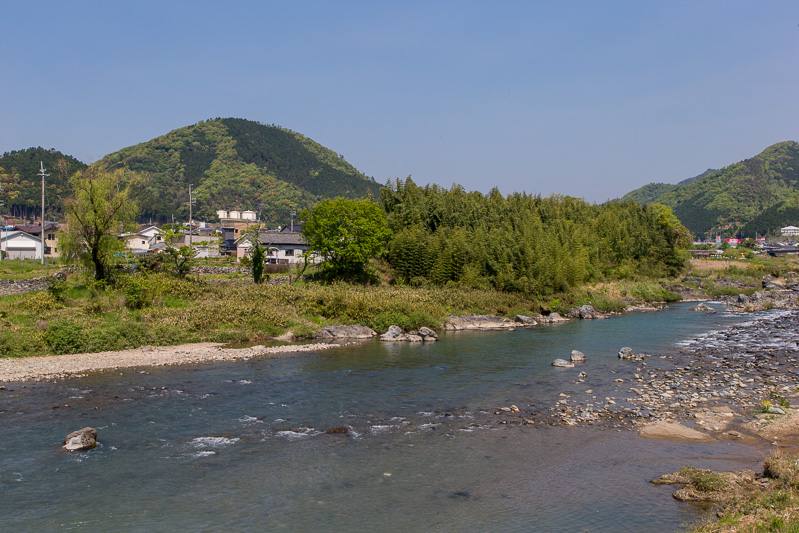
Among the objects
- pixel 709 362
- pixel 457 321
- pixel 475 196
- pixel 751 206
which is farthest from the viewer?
pixel 751 206

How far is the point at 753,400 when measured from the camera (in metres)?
17.5

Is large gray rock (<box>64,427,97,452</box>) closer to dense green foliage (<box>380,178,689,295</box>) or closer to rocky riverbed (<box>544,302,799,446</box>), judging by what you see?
rocky riverbed (<box>544,302,799,446</box>)

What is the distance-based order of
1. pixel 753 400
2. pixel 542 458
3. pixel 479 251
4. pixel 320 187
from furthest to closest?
pixel 320 187 → pixel 479 251 → pixel 753 400 → pixel 542 458

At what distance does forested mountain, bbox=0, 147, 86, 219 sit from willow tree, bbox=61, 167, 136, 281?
75.9 m

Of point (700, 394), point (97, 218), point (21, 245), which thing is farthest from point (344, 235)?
point (21, 245)

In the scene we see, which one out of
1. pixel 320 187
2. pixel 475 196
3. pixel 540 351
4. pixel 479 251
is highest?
pixel 320 187

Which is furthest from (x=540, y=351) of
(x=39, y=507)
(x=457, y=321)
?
(x=39, y=507)

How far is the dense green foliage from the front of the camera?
143 ft

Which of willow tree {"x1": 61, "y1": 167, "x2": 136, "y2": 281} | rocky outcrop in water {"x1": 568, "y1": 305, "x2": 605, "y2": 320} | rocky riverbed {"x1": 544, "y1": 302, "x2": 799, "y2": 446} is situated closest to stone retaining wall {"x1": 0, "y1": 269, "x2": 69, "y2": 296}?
willow tree {"x1": 61, "y1": 167, "x2": 136, "y2": 281}

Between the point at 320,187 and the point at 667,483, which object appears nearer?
the point at 667,483

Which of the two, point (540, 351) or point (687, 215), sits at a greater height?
point (687, 215)

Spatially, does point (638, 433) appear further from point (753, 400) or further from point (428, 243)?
point (428, 243)

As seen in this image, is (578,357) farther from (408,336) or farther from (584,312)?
(584,312)

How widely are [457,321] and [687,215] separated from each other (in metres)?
183
